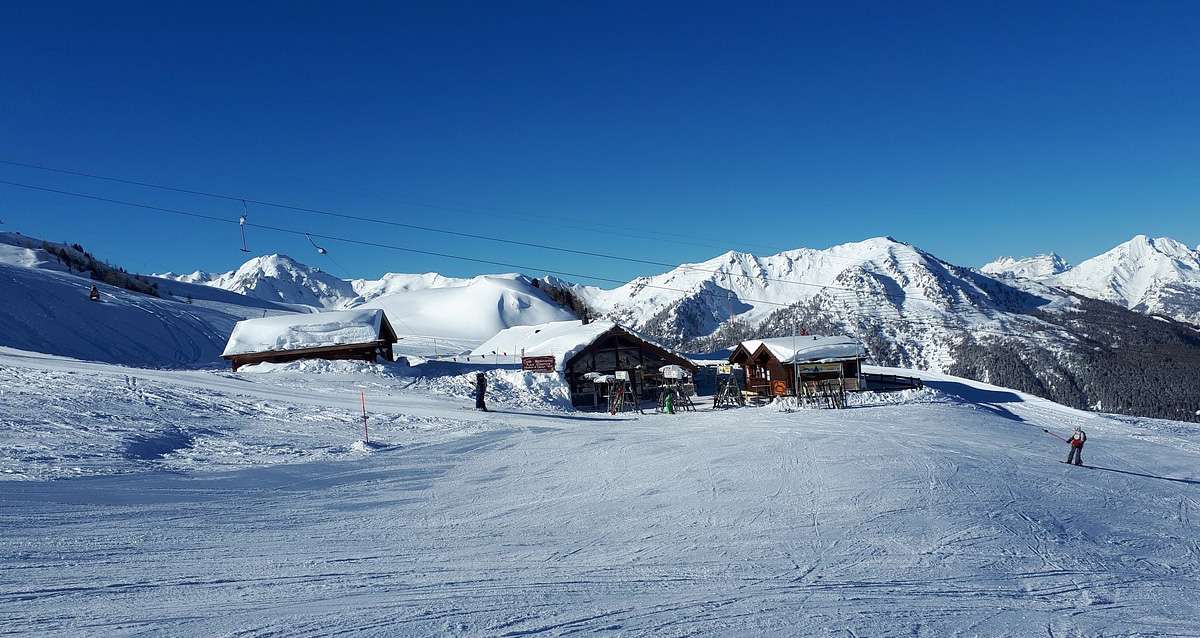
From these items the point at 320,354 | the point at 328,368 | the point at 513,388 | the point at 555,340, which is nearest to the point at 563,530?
the point at 513,388

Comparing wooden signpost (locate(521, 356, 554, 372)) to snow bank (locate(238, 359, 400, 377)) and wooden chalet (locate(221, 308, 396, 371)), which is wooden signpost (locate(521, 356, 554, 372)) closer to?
snow bank (locate(238, 359, 400, 377))

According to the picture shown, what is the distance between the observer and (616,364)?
41375mm

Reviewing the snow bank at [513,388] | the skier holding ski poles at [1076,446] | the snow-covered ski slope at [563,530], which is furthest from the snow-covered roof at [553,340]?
the skier holding ski poles at [1076,446]

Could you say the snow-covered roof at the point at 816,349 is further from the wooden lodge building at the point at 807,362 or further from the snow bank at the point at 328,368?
the snow bank at the point at 328,368

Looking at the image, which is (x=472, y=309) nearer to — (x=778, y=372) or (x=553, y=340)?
(x=553, y=340)

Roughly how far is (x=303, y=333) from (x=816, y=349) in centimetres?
2912

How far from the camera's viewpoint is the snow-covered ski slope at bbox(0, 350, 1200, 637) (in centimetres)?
723

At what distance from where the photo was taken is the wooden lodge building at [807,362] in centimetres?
3962

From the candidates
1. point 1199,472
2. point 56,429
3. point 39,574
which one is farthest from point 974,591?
point 56,429

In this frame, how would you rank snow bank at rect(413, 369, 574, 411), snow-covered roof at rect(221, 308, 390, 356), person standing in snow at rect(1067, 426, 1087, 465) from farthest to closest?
snow-covered roof at rect(221, 308, 390, 356) < snow bank at rect(413, 369, 574, 411) < person standing in snow at rect(1067, 426, 1087, 465)

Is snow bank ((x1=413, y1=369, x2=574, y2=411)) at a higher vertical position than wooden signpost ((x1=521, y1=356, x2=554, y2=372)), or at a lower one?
lower

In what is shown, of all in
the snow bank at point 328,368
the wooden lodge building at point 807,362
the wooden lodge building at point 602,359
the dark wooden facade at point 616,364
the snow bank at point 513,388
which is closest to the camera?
the snow bank at point 513,388

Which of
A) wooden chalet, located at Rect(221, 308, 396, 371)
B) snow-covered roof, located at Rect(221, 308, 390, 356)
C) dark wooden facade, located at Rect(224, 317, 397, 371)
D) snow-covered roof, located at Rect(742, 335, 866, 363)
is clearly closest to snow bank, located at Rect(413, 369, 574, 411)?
dark wooden facade, located at Rect(224, 317, 397, 371)

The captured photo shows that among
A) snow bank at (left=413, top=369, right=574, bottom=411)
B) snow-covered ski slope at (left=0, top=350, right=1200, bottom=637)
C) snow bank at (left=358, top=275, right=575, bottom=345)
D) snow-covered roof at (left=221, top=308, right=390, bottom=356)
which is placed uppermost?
snow bank at (left=358, top=275, right=575, bottom=345)
